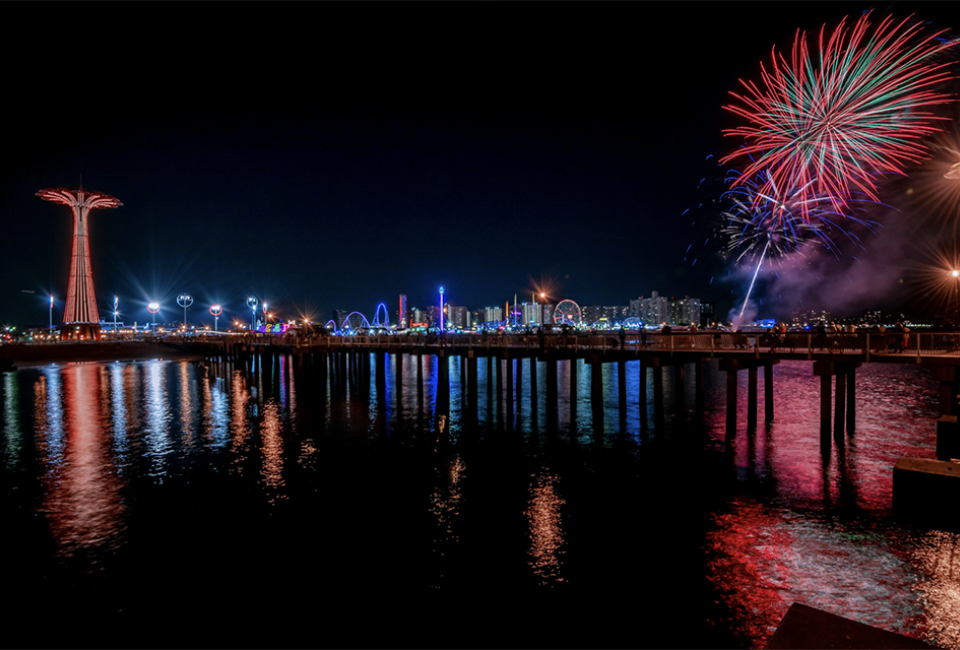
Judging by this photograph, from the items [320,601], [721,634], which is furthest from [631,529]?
[320,601]

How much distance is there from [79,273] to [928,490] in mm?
137495

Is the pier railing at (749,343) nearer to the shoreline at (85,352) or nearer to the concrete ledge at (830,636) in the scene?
the concrete ledge at (830,636)

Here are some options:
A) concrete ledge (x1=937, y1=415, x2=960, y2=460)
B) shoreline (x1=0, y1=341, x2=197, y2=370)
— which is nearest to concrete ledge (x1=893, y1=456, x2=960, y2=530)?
concrete ledge (x1=937, y1=415, x2=960, y2=460)

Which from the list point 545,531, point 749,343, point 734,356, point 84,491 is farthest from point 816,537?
point 84,491

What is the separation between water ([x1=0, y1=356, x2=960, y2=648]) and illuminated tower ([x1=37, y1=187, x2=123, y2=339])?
9715 cm

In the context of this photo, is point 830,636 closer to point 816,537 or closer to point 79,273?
point 816,537

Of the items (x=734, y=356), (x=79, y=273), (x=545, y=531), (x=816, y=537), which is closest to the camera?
(x=816, y=537)

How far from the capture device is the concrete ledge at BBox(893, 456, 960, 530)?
42.3ft

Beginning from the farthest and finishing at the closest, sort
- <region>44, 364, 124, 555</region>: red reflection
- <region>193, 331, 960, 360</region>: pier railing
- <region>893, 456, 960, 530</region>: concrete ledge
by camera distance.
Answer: <region>193, 331, 960, 360</region>: pier railing → <region>44, 364, 124, 555</region>: red reflection → <region>893, 456, 960, 530</region>: concrete ledge

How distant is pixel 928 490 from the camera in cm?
1323

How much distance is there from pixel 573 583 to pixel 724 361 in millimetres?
15970

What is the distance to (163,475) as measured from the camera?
21219mm

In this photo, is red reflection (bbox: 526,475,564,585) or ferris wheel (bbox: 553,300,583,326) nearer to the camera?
red reflection (bbox: 526,475,564,585)

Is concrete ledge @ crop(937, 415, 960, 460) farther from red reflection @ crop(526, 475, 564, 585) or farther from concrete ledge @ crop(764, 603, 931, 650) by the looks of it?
concrete ledge @ crop(764, 603, 931, 650)
